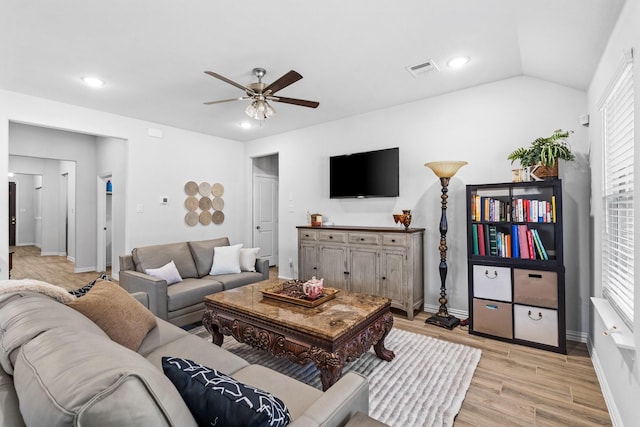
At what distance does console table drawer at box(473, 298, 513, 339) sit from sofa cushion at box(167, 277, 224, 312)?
2.69m

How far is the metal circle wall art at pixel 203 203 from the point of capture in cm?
521

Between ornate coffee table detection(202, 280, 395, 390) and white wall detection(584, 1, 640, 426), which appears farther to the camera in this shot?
ornate coffee table detection(202, 280, 395, 390)

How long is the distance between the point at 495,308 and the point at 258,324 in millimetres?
2238

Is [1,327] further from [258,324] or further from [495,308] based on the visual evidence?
[495,308]

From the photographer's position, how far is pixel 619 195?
6.22 ft

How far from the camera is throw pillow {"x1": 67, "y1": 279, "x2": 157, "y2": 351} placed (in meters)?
1.55

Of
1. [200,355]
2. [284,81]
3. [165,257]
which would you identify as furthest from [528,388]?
[165,257]

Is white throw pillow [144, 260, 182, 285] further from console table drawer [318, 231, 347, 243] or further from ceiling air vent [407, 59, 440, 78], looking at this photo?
ceiling air vent [407, 59, 440, 78]

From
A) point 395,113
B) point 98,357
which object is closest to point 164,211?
point 395,113

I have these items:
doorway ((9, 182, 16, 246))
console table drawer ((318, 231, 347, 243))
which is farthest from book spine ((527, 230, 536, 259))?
doorway ((9, 182, 16, 246))

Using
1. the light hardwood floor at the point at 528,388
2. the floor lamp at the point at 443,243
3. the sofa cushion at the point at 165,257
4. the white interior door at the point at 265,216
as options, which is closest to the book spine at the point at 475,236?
the floor lamp at the point at 443,243

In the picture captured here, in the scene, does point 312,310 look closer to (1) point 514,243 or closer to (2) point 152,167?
(1) point 514,243

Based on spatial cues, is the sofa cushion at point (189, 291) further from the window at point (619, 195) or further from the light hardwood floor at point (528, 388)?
the window at point (619, 195)

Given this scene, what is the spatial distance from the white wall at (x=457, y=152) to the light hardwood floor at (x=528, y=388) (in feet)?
2.04
